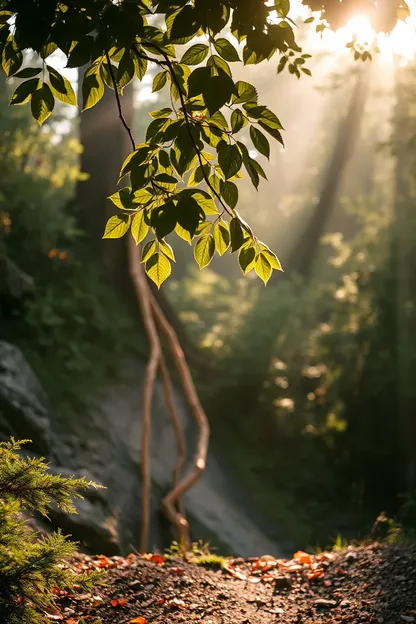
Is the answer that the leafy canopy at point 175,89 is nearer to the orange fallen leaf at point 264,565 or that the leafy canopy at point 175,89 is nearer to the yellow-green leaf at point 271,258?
the yellow-green leaf at point 271,258

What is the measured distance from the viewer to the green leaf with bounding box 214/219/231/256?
237 cm

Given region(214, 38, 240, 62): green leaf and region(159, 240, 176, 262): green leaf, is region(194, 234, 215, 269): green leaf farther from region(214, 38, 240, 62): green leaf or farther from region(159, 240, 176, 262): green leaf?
region(214, 38, 240, 62): green leaf

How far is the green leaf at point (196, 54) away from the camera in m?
2.19

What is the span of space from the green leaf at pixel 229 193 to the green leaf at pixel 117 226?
391mm

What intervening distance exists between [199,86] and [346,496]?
9.10 m

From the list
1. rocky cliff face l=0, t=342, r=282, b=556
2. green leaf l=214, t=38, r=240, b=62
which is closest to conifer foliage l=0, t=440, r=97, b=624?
green leaf l=214, t=38, r=240, b=62

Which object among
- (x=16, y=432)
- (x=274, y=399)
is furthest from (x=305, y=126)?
(x=16, y=432)

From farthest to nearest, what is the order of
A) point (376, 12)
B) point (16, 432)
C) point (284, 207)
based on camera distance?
point (284, 207)
point (16, 432)
point (376, 12)

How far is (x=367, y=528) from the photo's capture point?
8672 millimetres

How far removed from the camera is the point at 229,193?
2.28 m

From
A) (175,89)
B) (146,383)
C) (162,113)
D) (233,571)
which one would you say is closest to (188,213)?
(162,113)

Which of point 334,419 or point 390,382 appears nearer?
point 390,382

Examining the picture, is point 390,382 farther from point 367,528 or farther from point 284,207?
point 284,207

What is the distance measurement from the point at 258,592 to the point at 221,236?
2.55 metres
